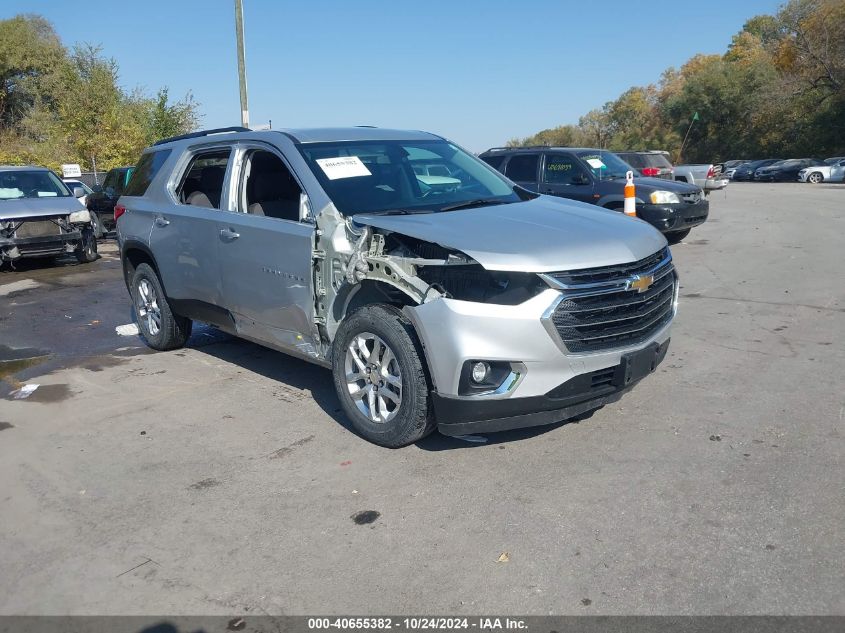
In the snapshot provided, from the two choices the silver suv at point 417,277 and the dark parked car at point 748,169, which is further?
the dark parked car at point 748,169

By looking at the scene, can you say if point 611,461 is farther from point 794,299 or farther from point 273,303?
point 794,299

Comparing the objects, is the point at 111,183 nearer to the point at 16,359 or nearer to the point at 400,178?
the point at 16,359

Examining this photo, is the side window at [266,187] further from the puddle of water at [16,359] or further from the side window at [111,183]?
the side window at [111,183]

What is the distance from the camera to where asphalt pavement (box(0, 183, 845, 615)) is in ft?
10.5

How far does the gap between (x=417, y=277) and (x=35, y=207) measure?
11009mm

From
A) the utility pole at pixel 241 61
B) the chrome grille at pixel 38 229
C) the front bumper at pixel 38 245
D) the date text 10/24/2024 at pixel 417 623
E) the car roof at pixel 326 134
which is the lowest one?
the date text 10/24/2024 at pixel 417 623

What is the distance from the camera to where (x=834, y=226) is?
14953 mm

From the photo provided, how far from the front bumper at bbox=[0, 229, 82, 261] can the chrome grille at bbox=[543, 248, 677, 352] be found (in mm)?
11346

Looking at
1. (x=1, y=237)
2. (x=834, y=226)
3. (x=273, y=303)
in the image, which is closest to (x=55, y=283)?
(x=1, y=237)

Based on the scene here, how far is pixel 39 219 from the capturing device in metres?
13.0

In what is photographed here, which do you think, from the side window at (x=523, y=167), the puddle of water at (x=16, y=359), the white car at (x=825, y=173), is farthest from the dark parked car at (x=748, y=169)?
the puddle of water at (x=16, y=359)

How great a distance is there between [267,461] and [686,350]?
369 centimetres

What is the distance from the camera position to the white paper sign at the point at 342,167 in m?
5.16

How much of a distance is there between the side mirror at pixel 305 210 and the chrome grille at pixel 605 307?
1.75 m
